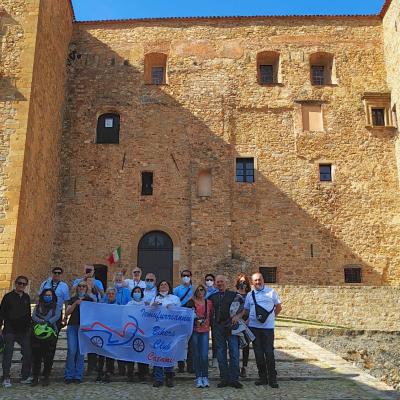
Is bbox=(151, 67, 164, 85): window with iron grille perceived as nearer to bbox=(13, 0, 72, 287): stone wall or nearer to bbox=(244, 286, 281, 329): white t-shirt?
bbox=(13, 0, 72, 287): stone wall

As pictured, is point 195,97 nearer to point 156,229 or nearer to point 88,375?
point 156,229

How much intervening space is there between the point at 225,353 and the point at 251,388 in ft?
1.76

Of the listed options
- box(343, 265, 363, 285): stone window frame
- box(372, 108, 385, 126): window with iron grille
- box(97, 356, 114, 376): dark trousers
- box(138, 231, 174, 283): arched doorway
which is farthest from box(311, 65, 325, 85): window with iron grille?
box(97, 356, 114, 376): dark trousers

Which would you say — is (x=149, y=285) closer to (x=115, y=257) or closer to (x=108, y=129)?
(x=115, y=257)

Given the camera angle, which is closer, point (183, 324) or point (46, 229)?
point (183, 324)

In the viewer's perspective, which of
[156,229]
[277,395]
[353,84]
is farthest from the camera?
[353,84]

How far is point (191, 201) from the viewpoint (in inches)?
659

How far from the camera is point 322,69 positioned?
18.8 meters

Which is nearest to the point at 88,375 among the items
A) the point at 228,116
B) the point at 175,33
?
the point at 228,116

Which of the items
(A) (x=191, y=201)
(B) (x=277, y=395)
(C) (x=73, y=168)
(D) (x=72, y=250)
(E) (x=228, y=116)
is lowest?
(B) (x=277, y=395)

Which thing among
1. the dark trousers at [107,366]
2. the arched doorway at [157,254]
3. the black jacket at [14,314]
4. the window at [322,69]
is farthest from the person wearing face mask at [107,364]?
the window at [322,69]

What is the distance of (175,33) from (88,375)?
15110 millimetres

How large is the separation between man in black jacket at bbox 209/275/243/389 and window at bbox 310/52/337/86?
1408 centimetres

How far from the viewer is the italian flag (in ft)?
52.9
